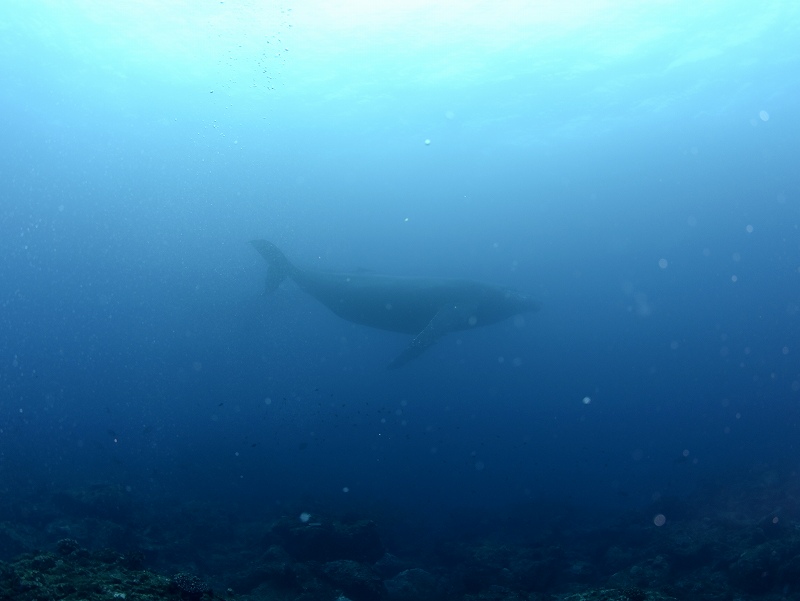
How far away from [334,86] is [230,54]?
6209mm

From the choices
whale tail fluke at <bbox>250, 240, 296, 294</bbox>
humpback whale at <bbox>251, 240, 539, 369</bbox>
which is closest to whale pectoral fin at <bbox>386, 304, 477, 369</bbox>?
humpback whale at <bbox>251, 240, 539, 369</bbox>

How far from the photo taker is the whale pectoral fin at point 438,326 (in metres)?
14.8

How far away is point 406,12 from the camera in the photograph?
2317cm

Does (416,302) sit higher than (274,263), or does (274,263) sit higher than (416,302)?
(274,263)

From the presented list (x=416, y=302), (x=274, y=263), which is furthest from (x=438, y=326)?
(x=274, y=263)

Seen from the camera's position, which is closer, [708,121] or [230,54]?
[230,54]

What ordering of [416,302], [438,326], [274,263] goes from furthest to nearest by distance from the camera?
[274,263] → [416,302] → [438,326]

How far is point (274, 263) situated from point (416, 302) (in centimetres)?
573

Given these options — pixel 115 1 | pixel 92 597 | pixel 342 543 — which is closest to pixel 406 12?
pixel 115 1

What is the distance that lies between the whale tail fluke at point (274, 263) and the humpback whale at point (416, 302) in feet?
4.56

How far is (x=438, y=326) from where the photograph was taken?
48.9ft

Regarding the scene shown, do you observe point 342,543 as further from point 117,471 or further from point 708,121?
point 708,121

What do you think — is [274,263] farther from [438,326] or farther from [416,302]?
[438,326]

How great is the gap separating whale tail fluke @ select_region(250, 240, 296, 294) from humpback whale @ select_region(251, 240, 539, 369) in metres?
1.39
